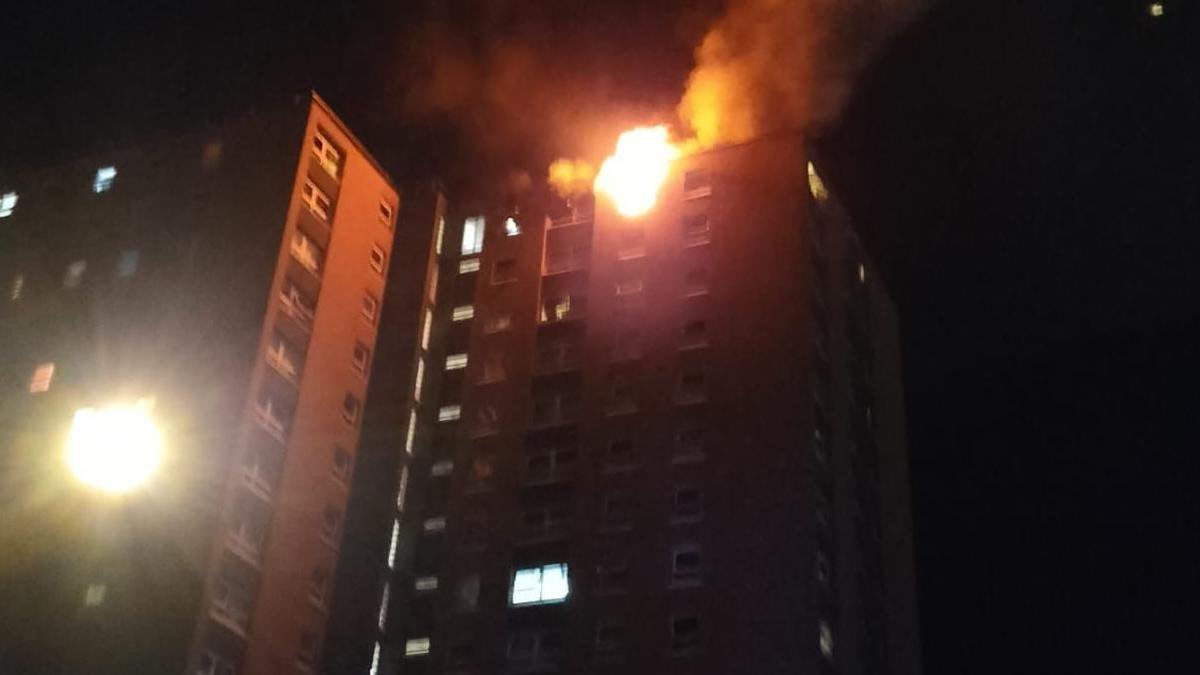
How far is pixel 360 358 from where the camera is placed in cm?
3988

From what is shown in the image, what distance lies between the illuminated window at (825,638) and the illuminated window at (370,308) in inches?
661

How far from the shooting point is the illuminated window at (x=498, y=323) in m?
42.6

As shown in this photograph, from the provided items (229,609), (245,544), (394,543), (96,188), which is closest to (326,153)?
(96,188)

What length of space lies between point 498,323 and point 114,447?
42.8 ft

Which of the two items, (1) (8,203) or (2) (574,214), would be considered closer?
(1) (8,203)

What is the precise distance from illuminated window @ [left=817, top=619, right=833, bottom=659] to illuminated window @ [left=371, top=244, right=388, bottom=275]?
1798cm

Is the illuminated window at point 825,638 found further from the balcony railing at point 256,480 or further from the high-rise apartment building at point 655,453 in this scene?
the balcony railing at point 256,480

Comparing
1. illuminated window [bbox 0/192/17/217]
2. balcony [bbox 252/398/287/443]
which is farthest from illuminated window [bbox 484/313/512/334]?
illuminated window [bbox 0/192/17/217]

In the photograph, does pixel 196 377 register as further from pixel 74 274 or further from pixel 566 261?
pixel 566 261

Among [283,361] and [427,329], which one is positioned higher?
[427,329]

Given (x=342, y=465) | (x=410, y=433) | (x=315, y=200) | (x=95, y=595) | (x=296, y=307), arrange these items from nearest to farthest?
(x=95, y=595)
(x=296, y=307)
(x=342, y=465)
(x=315, y=200)
(x=410, y=433)

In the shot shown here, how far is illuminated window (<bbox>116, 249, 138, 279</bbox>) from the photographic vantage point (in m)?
38.7

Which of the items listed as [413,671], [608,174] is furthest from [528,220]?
[413,671]

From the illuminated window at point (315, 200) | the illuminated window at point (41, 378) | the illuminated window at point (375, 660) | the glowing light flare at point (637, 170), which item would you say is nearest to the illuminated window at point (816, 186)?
the glowing light flare at point (637, 170)
